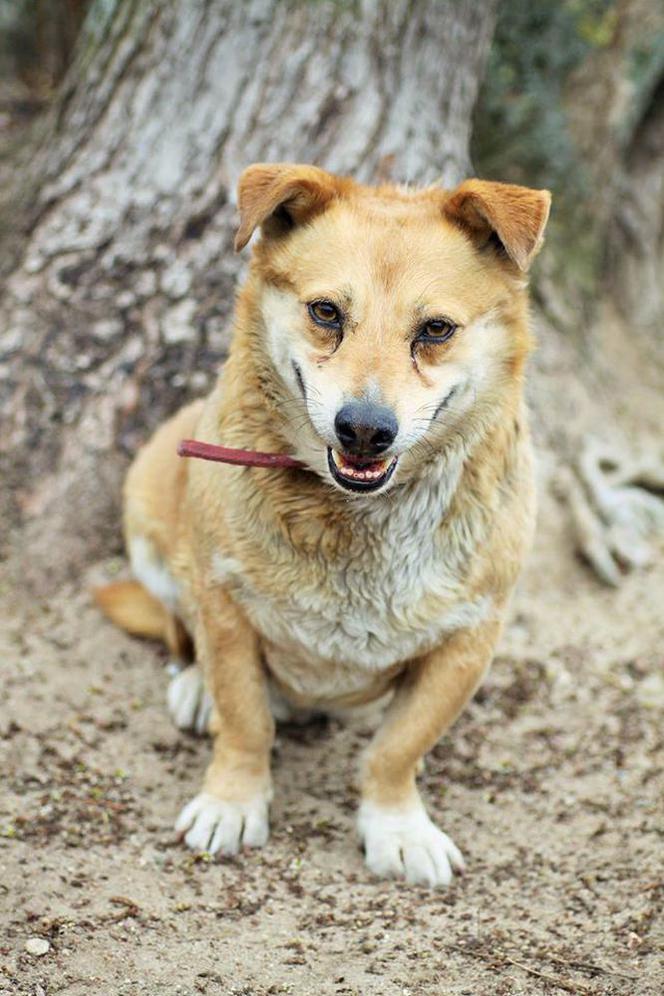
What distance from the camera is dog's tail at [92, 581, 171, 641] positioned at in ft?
15.4

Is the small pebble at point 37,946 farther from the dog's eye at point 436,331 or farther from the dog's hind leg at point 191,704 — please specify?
the dog's eye at point 436,331

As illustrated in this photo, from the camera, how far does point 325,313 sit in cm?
327

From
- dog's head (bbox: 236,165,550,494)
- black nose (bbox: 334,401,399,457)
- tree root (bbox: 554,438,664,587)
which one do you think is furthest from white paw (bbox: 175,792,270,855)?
tree root (bbox: 554,438,664,587)

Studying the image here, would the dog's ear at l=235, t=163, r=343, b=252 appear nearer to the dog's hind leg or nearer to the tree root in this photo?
the dog's hind leg

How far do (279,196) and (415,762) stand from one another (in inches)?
75.5

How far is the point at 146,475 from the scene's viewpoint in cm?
466

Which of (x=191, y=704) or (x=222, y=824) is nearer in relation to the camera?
(x=222, y=824)

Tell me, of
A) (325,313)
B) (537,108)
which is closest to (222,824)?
(325,313)

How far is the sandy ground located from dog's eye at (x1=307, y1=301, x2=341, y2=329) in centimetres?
177

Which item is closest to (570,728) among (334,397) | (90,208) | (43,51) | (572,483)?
(572,483)

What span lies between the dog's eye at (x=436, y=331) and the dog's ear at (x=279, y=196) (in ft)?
1.79

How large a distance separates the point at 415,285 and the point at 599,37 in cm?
483

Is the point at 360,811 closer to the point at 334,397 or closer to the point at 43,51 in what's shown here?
the point at 334,397

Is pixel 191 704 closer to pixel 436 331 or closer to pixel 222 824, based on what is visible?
pixel 222 824
